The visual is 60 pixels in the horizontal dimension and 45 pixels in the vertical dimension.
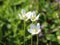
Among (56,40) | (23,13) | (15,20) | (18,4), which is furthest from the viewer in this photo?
(18,4)

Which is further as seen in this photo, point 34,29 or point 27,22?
point 27,22

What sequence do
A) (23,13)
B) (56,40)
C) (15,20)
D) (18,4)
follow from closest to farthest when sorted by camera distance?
1. (23,13)
2. (56,40)
3. (15,20)
4. (18,4)

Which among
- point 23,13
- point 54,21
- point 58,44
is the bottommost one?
point 58,44

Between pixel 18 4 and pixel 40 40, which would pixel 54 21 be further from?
pixel 18 4

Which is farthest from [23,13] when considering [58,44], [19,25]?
[58,44]

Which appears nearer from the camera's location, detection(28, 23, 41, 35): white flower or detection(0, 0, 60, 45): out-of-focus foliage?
detection(28, 23, 41, 35): white flower

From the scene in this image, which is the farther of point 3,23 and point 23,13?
point 3,23

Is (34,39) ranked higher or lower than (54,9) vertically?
lower

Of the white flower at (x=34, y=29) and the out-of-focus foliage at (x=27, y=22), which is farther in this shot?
the out-of-focus foliage at (x=27, y=22)
